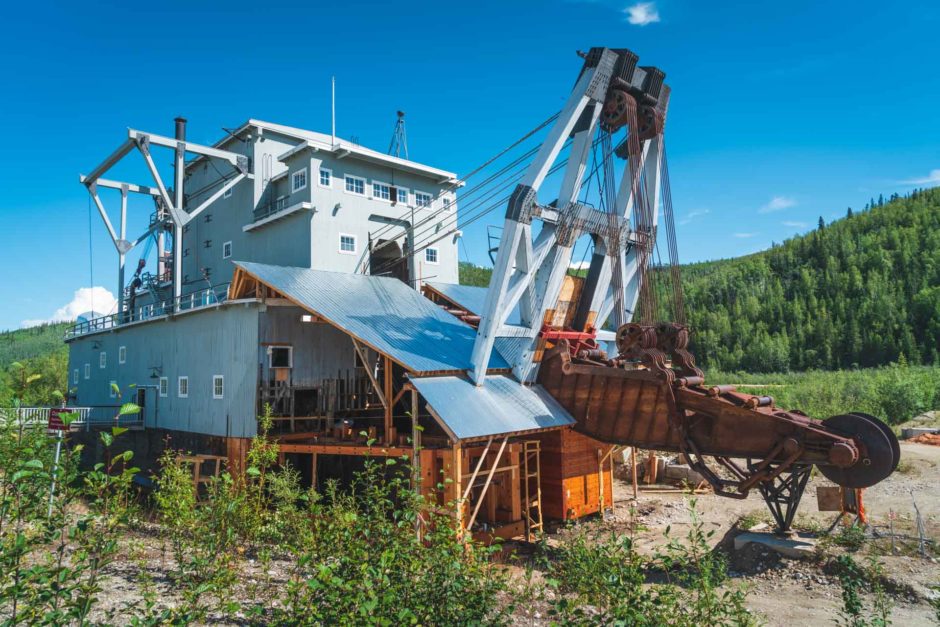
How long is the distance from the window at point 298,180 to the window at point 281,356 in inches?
375

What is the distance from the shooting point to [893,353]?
83.8 meters

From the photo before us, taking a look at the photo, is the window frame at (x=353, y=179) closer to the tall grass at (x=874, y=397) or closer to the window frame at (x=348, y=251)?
the window frame at (x=348, y=251)

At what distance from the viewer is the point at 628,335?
1512 centimetres

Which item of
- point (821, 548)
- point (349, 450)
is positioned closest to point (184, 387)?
point (349, 450)

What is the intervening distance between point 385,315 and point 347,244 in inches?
378

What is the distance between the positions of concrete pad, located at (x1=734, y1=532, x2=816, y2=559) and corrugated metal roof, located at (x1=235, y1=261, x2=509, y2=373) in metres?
7.60

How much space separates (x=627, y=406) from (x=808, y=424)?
4.16 metres

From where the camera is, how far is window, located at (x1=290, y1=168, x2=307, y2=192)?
1045 inches

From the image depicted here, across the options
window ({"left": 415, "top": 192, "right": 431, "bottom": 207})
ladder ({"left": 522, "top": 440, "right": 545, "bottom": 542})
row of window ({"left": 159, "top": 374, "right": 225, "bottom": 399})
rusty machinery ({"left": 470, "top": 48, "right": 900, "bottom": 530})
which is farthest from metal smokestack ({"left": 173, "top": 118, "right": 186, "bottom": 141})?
ladder ({"left": 522, "top": 440, "right": 545, "bottom": 542})

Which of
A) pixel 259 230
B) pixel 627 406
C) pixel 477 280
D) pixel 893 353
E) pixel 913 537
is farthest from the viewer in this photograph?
pixel 477 280

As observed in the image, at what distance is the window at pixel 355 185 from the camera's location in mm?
27405

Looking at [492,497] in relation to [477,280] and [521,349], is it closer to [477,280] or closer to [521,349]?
[521,349]

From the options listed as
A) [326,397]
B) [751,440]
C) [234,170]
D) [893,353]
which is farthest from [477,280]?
[751,440]

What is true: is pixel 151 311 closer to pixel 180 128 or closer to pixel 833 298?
pixel 180 128
